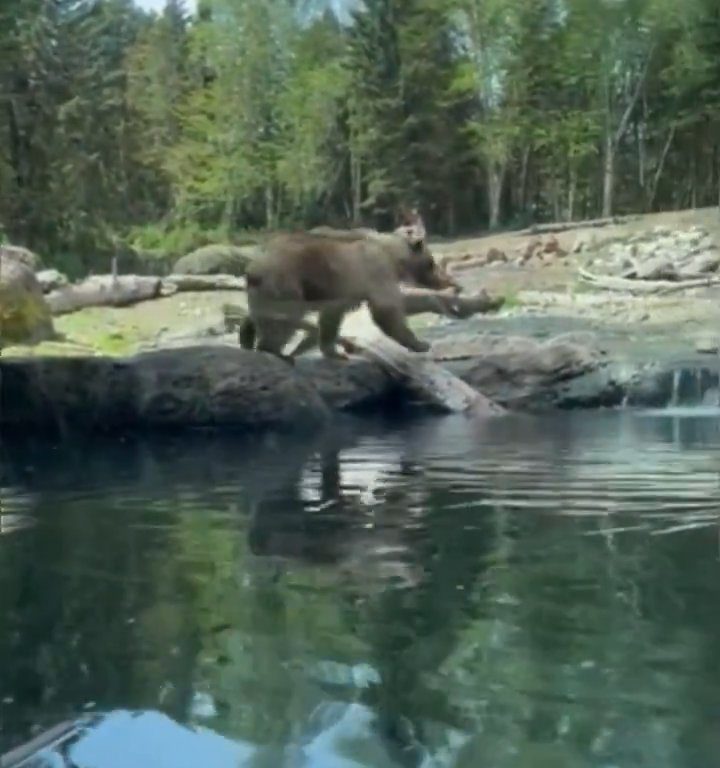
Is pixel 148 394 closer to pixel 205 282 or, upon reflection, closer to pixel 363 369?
pixel 363 369

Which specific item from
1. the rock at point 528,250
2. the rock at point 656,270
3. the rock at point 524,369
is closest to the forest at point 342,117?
the rock at point 528,250

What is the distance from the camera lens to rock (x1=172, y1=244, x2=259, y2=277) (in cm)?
1702

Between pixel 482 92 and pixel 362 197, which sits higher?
pixel 482 92

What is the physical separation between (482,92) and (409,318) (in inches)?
276

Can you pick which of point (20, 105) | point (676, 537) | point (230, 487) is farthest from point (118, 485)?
point (20, 105)

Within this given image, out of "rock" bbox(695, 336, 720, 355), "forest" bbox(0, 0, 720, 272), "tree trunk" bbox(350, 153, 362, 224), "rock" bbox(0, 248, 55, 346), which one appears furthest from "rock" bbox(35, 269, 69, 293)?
"rock" bbox(695, 336, 720, 355)

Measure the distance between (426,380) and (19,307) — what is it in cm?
450

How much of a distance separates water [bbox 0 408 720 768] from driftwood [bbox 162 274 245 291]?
35.5 feet

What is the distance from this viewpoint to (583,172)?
20.3 metres

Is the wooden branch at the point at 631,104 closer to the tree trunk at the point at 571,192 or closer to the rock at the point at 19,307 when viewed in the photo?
the tree trunk at the point at 571,192

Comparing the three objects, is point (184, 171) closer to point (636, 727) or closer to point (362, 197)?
point (362, 197)

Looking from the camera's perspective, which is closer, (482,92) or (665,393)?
(665,393)

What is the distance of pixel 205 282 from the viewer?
16.7 m

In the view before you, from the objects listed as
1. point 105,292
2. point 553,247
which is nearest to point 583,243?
point 553,247
